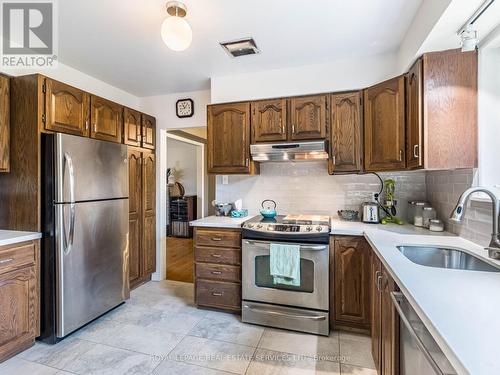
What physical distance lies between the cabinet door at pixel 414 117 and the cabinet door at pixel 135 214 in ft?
9.24

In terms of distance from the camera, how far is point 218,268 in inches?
101

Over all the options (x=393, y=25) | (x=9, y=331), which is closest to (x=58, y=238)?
(x=9, y=331)

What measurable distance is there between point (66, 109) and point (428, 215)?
3291 millimetres

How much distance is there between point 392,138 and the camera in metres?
2.20

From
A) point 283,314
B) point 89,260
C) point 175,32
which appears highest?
point 175,32

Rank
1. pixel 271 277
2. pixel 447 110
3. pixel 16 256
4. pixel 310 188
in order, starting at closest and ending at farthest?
1. pixel 447 110
2. pixel 16 256
3. pixel 271 277
4. pixel 310 188

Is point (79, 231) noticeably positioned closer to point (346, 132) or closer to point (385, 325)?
point (385, 325)

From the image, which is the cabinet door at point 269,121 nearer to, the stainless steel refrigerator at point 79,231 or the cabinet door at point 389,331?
the stainless steel refrigerator at point 79,231

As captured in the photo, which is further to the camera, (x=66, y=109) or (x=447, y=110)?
(x=66, y=109)

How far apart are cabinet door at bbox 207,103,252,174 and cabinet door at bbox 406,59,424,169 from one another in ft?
4.70

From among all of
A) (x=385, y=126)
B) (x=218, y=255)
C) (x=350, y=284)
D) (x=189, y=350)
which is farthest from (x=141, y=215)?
(x=385, y=126)

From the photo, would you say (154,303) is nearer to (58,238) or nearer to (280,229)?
(58,238)

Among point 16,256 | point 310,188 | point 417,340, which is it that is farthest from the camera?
point 310,188

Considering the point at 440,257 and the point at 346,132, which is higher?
the point at 346,132
